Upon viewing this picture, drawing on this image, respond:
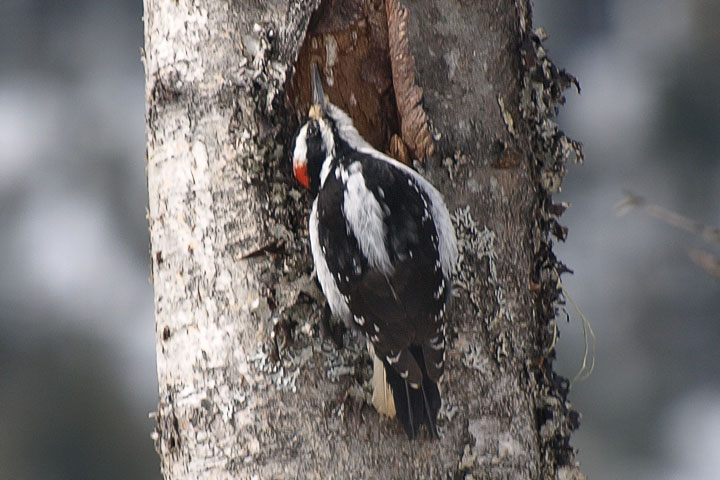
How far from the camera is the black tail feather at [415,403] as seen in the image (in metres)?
1.73

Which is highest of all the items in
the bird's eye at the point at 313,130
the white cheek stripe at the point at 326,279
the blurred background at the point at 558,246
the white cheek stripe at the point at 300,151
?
the blurred background at the point at 558,246

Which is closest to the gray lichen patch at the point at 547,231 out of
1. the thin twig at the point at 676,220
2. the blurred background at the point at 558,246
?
the thin twig at the point at 676,220

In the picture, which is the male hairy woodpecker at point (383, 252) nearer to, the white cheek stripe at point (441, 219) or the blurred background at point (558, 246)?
the white cheek stripe at point (441, 219)

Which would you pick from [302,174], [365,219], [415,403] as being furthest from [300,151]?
[415,403]

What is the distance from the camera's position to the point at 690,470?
187 inches

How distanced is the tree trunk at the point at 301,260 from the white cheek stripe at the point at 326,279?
29 mm

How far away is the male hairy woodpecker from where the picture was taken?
1812 millimetres

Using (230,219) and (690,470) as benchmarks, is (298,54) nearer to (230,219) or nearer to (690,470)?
(230,219)

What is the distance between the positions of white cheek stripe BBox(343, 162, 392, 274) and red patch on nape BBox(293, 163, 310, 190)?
11 centimetres

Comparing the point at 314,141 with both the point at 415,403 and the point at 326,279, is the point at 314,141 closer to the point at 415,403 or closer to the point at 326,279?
the point at 326,279

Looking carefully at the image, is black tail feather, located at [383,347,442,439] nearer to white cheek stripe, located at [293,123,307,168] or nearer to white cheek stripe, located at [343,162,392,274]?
white cheek stripe, located at [343,162,392,274]

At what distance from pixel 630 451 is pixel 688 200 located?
1.45 metres

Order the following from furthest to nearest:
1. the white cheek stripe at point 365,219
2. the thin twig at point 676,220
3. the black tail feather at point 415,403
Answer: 1. the white cheek stripe at point 365,219
2. the black tail feather at point 415,403
3. the thin twig at point 676,220

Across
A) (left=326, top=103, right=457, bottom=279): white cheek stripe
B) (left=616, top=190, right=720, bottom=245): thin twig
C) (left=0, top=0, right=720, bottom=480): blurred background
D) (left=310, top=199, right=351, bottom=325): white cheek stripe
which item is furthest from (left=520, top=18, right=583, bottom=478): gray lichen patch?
(left=0, top=0, right=720, bottom=480): blurred background
